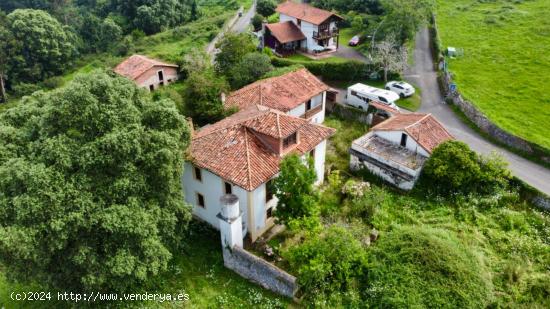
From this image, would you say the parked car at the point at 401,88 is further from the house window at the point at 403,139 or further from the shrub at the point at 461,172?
the shrub at the point at 461,172

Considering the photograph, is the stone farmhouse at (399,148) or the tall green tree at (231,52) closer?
the stone farmhouse at (399,148)

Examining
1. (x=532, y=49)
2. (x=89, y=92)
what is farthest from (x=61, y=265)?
(x=532, y=49)

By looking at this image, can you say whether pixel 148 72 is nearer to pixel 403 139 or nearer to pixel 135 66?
pixel 135 66

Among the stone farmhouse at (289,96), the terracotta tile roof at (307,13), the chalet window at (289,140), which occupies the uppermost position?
the terracotta tile roof at (307,13)

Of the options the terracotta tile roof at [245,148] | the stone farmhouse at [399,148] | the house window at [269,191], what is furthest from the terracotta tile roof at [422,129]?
the house window at [269,191]

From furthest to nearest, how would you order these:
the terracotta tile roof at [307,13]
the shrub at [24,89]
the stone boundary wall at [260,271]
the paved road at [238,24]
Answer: the paved road at [238,24] → the shrub at [24,89] → the terracotta tile roof at [307,13] → the stone boundary wall at [260,271]

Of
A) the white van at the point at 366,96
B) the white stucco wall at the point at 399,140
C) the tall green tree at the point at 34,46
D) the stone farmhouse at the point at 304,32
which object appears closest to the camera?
the white stucco wall at the point at 399,140

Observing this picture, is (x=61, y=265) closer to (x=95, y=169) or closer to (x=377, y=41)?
(x=95, y=169)
